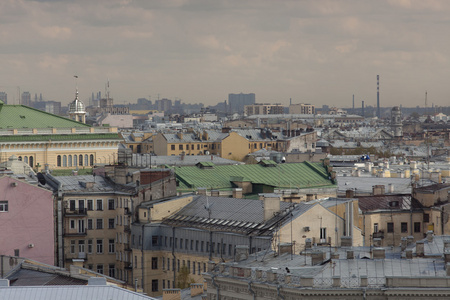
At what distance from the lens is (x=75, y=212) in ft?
225

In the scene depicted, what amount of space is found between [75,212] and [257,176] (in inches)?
604

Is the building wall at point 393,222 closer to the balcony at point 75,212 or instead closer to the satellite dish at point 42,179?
the balcony at point 75,212

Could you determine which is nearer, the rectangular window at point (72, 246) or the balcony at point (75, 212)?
the rectangular window at point (72, 246)

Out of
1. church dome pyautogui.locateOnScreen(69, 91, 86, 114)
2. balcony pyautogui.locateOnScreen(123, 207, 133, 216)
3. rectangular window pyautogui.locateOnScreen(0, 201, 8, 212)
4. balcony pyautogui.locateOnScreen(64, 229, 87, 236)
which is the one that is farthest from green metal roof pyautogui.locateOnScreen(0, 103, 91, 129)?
rectangular window pyautogui.locateOnScreen(0, 201, 8, 212)

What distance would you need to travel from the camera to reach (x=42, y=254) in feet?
212

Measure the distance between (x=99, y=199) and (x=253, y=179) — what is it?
12906mm

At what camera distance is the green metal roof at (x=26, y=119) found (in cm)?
9364

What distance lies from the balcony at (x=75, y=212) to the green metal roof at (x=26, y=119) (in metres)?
24.9

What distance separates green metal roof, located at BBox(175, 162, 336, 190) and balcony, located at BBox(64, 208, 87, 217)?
761 centimetres

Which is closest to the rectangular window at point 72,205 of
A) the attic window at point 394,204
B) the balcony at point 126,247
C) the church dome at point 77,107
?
the balcony at point 126,247

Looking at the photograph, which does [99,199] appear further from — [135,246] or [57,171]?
[57,171]

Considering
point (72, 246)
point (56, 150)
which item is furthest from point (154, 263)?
point (56, 150)

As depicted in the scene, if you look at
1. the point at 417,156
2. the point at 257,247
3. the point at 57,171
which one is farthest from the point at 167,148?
the point at 257,247

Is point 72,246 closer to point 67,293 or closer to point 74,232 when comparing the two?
point 74,232
